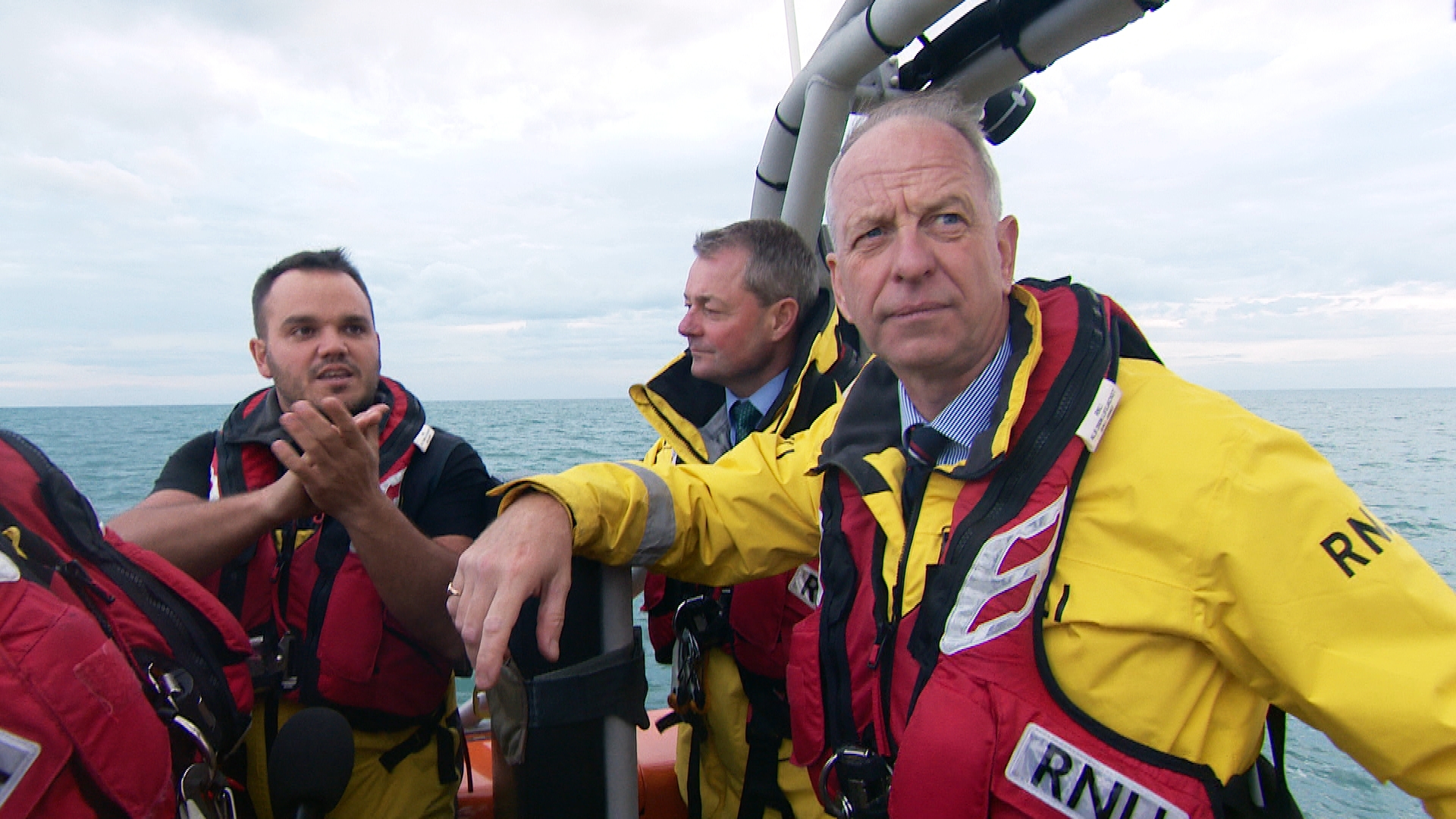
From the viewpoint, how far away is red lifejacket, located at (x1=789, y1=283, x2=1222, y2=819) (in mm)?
1110

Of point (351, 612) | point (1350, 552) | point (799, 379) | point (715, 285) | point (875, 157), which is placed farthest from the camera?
point (715, 285)

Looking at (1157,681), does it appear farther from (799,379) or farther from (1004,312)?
(799,379)

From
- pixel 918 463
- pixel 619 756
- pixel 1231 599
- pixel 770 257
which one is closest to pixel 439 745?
pixel 619 756

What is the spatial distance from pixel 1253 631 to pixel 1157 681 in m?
0.14

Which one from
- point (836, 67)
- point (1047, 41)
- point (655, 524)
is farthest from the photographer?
point (836, 67)

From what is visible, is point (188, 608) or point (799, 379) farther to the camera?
point (799, 379)

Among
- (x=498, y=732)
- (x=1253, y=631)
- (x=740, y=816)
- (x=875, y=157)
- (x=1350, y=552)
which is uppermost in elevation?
(x=875, y=157)

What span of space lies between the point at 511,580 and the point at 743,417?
1.45 metres

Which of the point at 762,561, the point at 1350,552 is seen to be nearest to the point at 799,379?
the point at 762,561

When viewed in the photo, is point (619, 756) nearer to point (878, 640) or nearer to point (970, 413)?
point (878, 640)

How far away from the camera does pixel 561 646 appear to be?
4.62ft

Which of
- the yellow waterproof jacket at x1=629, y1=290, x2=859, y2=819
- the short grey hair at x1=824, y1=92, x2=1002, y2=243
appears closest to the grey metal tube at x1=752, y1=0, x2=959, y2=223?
the yellow waterproof jacket at x1=629, y1=290, x2=859, y2=819

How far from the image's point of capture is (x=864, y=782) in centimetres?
133

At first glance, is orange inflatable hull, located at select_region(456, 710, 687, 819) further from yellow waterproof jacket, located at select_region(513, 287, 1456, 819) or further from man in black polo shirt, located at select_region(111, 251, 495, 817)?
yellow waterproof jacket, located at select_region(513, 287, 1456, 819)
